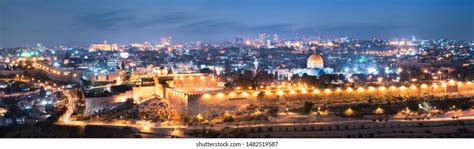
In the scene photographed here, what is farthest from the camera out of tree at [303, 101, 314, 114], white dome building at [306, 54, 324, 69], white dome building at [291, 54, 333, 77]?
white dome building at [306, 54, 324, 69]

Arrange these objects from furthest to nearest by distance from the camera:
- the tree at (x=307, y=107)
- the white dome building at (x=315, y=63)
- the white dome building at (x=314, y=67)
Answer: the white dome building at (x=315, y=63)
the white dome building at (x=314, y=67)
the tree at (x=307, y=107)

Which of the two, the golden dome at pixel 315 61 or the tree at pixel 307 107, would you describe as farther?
the golden dome at pixel 315 61

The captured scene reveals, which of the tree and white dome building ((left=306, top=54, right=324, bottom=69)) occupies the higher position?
white dome building ((left=306, top=54, right=324, bottom=69))

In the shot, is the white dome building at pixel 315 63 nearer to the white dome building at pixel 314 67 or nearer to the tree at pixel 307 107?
the white dome building at pixel 314 67

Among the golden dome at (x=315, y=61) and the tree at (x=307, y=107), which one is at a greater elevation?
the golden dome at (x=315, y=61)

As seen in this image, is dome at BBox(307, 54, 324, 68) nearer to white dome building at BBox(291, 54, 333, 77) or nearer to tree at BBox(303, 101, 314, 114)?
white dome building at BBox(291, 54, 333, 77)

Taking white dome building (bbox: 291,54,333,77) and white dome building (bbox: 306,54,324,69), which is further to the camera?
white dome building (bbox: 306,54,324,69)

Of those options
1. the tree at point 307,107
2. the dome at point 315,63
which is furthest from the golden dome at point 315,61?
the tree at point 307,107

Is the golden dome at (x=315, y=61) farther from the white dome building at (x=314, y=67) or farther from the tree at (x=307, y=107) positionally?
the tree at (x=307, y=107)

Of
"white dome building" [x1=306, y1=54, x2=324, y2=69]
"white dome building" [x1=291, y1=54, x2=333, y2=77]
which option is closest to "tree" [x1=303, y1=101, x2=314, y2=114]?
"white dome building" [x1=291, y1=54, x2=333, y2=77]

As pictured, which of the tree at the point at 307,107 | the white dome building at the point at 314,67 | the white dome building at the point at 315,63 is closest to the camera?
the tree at the point at 307,107

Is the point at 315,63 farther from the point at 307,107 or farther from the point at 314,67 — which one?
the point at 307,107

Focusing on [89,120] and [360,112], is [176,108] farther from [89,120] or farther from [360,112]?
[360,112]
